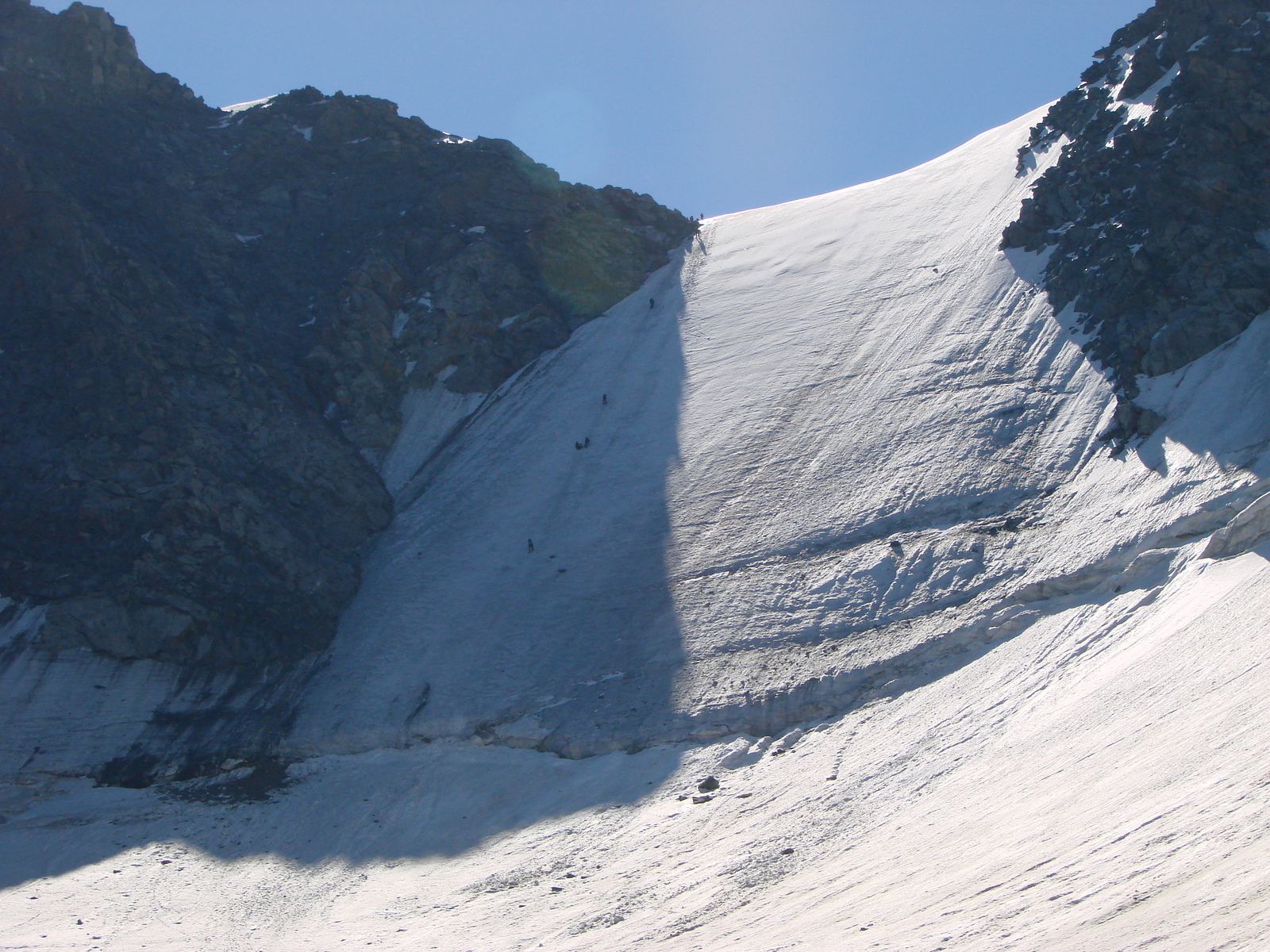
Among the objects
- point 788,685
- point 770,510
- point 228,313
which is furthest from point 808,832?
point 228,313

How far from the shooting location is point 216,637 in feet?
90.5

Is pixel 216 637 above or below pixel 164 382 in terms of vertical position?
below

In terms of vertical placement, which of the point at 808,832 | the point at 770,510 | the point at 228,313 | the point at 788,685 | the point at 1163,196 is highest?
the point at 228,313

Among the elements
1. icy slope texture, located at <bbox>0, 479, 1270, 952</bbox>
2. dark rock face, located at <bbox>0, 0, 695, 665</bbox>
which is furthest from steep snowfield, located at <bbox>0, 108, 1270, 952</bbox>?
dark rock face, located at <bbox>0, 0, 695, 665</bbox>

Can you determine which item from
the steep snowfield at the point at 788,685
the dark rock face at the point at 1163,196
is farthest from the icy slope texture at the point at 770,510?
the dark rock face at the point at 1163,196

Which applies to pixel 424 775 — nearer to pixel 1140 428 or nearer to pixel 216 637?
pixel 216 637

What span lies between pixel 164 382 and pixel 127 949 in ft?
61.1

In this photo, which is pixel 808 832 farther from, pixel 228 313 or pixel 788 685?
pixel 228 313

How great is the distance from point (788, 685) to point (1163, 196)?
694 inches

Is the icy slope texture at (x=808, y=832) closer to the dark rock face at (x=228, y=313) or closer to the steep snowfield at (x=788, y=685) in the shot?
the steep snowfield at (x=788, y=685)

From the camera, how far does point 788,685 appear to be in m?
22.4

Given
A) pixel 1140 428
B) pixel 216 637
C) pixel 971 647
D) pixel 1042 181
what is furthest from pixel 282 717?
pixel 1042 181

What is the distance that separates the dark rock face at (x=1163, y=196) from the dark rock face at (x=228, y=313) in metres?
16.5

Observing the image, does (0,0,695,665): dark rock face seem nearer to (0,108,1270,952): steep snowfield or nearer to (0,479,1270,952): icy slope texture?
(0,108,1270,952): steep snowfield
